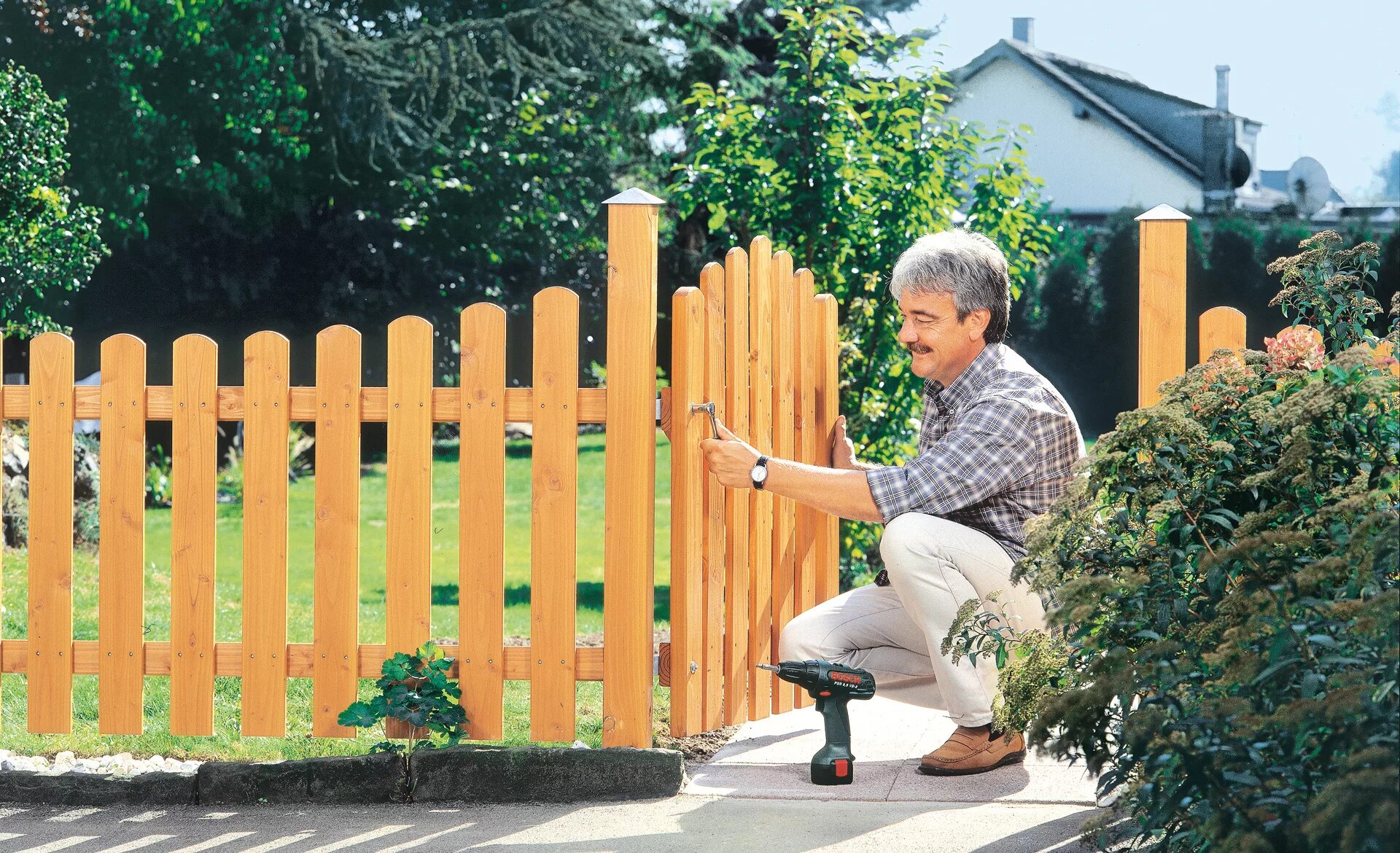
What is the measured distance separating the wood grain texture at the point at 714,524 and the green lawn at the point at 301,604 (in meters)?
0.42

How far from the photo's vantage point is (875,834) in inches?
129

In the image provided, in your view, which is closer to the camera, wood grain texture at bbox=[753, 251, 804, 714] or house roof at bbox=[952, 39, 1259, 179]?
wood grain texture at bbox=[753, 251, 804, 714]

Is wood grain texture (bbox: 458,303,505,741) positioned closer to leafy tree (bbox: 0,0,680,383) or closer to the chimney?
leafy tree (bbox: 0,0,680,383)

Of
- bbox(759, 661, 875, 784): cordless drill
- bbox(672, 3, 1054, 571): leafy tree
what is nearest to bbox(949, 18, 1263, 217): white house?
bbox(672, 3, 1054, 571): leafy tree

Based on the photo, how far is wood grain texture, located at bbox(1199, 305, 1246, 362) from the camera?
4078 millimetres

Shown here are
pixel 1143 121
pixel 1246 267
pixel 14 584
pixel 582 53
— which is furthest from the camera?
pixel 1143 121

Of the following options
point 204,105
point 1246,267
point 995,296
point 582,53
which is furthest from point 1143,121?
point 995,296

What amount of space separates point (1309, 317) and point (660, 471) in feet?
45.2

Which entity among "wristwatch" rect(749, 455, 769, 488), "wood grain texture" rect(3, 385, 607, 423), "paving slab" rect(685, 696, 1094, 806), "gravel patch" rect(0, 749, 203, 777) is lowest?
"gravel patch" rect(0, 749, 203, 777)

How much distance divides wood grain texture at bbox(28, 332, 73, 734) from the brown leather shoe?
2495 mm

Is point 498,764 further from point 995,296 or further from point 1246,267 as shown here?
point 1246,267

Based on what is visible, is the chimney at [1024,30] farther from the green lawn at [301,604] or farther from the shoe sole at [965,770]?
the shoe sole at [965,770]

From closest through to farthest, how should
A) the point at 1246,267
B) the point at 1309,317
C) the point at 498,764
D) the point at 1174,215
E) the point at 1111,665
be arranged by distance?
the point at 1111,665 < the point at 1309,317 < the point at 498,764 < the point at 1174,215 < the point at 1246,267

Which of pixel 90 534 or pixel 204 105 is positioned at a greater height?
pixel 204 105
